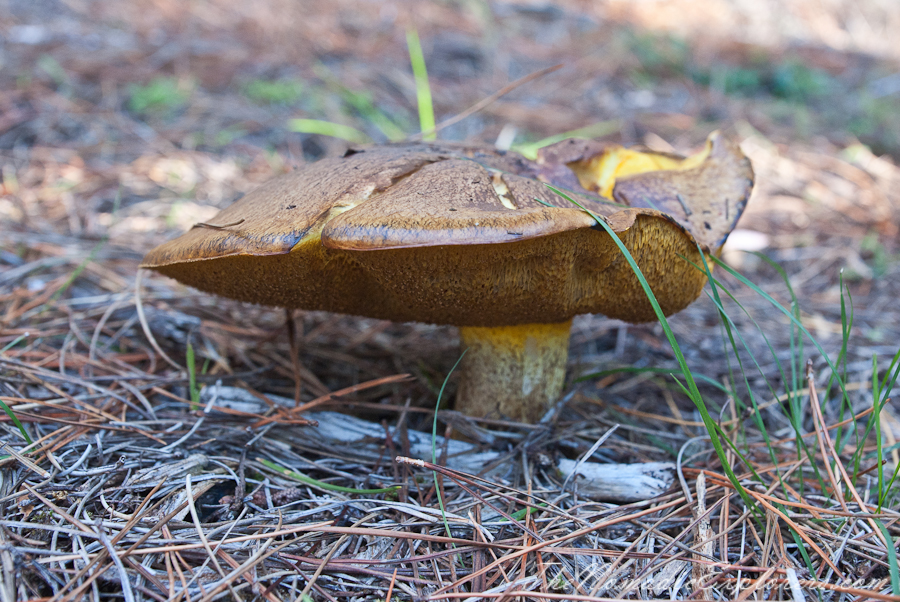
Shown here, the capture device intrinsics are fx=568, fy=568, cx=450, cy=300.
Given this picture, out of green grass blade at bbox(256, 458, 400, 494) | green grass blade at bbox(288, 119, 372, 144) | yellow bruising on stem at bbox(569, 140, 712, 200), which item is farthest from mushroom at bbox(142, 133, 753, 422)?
green grass blade at bbox(288, 119, 372, 144)

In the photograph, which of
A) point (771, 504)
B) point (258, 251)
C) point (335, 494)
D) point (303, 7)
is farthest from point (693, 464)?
point (303, 7)

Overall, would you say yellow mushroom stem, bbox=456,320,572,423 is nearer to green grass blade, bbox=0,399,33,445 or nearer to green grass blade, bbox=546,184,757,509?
green grass blade, bbox=546,184,757,509

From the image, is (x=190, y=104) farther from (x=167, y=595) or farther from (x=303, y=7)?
(x=167, y=595)

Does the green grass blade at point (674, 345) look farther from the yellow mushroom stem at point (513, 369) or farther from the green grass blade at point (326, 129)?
the green grass blade at point (326, 129)

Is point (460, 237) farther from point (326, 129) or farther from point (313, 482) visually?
point (326, 129)

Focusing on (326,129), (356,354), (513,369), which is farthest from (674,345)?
(326,129)

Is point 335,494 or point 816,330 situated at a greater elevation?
point 335,494
